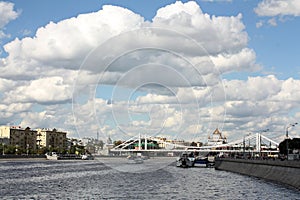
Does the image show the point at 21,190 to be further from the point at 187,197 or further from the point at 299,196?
the point at 299,196

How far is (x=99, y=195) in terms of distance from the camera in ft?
218

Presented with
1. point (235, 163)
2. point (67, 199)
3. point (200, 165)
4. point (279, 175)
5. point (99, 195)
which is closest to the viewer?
point (67, 199)

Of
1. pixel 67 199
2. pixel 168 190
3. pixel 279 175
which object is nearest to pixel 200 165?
pixel 279 175

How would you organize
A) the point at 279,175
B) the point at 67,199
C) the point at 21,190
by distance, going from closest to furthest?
the point at 67,199 < the point at 21,190 < the point at 279,175

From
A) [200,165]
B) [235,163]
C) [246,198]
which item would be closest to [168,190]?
[246,198]

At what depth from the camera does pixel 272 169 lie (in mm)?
96875

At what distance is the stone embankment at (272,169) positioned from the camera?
77375 millimetres

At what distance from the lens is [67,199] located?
61938 millimetres

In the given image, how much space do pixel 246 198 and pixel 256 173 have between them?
160ft

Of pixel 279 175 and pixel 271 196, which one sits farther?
pixel 279 175

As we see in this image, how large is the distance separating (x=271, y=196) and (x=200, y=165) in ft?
419

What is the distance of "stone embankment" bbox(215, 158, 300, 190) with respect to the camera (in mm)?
77375

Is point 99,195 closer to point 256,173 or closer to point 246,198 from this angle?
point 246,198

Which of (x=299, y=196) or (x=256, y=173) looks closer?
(x=299, y=196)
